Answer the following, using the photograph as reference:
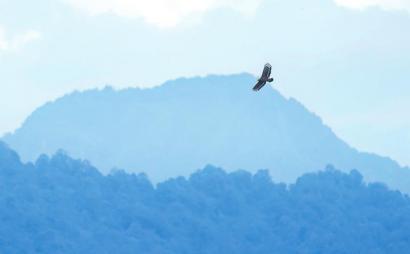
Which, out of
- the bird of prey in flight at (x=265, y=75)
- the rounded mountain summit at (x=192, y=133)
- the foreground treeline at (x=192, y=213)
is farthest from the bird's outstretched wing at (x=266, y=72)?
the rounded mountain summit at (x=192, y=133)

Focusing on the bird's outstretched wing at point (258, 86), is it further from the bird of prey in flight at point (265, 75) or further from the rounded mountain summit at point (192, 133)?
the rounded mountain summit at point (192, 133)

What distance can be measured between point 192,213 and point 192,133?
5082 cm

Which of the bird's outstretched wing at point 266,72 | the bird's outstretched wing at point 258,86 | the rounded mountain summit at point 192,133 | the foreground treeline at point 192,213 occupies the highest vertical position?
the rounded mountain summit at point 192,133

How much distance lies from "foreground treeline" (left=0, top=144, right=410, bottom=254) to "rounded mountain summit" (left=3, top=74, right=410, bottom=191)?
101 feet

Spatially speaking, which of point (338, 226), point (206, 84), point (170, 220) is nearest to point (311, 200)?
point (338, 226)

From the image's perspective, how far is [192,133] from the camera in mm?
117250

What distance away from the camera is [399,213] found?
66375 mm

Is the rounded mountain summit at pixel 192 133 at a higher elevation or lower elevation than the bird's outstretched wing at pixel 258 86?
higher

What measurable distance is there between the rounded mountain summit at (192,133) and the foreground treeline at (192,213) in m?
30.8

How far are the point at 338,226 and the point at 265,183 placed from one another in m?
8.63

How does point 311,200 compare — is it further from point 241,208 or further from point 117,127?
point 117,127

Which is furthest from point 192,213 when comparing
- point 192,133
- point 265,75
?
point 265,75

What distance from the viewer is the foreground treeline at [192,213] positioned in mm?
60781

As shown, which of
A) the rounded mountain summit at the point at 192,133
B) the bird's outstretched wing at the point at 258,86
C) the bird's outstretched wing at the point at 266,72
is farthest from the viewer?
the rounded mountain summit at the point at 192,133
